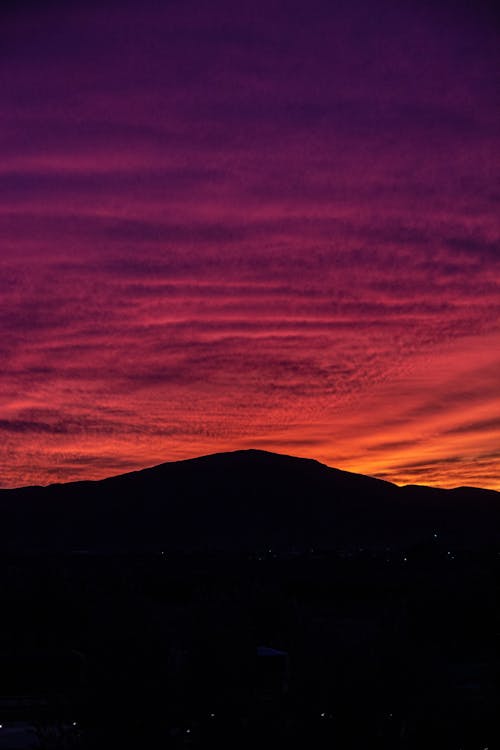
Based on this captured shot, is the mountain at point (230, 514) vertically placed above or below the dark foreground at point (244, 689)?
above

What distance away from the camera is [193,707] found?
17875 millimetres

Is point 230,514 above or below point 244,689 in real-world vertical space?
above

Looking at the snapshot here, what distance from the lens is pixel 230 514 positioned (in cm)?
18250

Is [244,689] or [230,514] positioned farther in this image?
[230,514]

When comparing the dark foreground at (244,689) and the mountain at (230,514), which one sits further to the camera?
the mountain at (230,514)

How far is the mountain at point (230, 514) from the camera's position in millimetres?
168500

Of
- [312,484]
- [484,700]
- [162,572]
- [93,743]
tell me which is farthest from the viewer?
[312,484]

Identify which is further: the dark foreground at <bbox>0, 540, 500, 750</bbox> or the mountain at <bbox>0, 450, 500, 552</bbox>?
the mountain at <bbox>0, 450, 500, 552</bbox>

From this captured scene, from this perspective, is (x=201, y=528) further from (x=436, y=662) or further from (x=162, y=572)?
(x=436, y=662)

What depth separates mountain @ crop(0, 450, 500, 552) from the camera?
168 m

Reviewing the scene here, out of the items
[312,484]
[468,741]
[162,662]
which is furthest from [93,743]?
[312,484]

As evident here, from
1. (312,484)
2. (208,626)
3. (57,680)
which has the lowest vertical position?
(57,680)

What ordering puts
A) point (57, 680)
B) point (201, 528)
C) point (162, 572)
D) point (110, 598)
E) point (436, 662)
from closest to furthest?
point (436, 662), point (110, 598), point (57, 680), point (162, 572), point (201, 528)

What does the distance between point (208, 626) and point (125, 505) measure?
547ft
